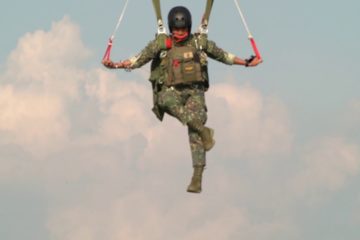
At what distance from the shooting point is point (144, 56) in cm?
2222

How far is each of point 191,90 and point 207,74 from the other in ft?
1.92

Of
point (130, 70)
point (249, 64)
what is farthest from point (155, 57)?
point (249, 64)

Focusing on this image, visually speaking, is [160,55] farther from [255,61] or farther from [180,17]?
[255,61]

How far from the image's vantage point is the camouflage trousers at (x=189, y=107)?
2183cm

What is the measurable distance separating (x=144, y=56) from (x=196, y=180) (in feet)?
11.4

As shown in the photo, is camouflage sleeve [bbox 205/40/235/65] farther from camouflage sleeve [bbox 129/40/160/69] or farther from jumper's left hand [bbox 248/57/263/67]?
camouflage sleeve [bbox 129/40/160/69]

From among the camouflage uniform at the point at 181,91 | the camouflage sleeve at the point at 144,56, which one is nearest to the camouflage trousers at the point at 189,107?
the camouflage uniform at the point at 181,91

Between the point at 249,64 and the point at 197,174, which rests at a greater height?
the point at 249,64

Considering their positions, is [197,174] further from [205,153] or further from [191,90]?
[191,90]

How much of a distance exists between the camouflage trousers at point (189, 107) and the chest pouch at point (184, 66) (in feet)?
1.16

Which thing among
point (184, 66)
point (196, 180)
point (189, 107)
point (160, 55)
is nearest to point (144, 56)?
point (160, 55)

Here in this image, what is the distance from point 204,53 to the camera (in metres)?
22.2

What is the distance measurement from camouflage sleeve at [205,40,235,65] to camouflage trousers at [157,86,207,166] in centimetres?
104

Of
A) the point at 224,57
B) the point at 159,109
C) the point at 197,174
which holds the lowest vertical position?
the point at 197,174
